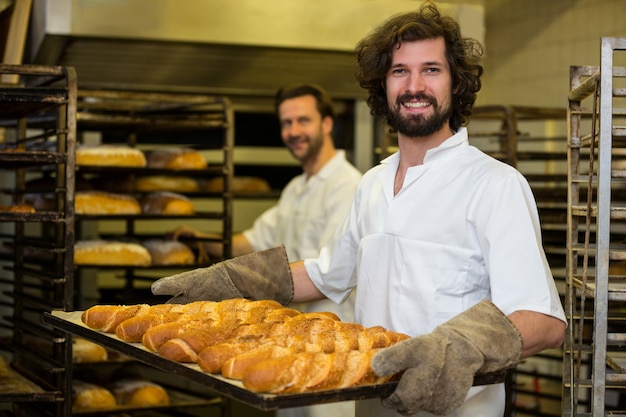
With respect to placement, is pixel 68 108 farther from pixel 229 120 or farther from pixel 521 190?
pixel 521 190

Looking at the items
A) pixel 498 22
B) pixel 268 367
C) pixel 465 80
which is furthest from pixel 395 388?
pixel 498 22

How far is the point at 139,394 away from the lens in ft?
12.7

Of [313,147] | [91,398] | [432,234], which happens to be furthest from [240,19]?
[432,234]

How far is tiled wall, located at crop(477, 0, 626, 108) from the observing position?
491cm

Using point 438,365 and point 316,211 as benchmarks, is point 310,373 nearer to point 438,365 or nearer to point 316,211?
point 438,365

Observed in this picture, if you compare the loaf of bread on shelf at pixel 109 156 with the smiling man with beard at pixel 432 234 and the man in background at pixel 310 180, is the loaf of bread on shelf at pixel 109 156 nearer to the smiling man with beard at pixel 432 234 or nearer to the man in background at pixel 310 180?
the man in background at pixel 310 180

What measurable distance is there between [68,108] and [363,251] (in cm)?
113

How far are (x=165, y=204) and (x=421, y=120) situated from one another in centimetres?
203

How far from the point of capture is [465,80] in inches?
98.7

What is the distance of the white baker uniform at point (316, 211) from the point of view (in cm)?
412

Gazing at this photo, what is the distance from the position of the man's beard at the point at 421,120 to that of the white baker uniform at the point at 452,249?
6 cm

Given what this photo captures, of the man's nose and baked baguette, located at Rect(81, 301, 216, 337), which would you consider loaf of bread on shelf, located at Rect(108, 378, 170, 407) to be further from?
the man's nose

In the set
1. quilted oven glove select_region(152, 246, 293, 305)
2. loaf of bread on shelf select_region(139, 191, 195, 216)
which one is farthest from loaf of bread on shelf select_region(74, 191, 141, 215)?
quilted oven glove select_region(152, 246, 293, 305)

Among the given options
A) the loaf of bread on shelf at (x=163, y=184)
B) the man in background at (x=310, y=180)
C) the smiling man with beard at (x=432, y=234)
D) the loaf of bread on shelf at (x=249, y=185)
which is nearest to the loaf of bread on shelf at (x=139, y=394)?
the man in background at (x=310, y=180)
